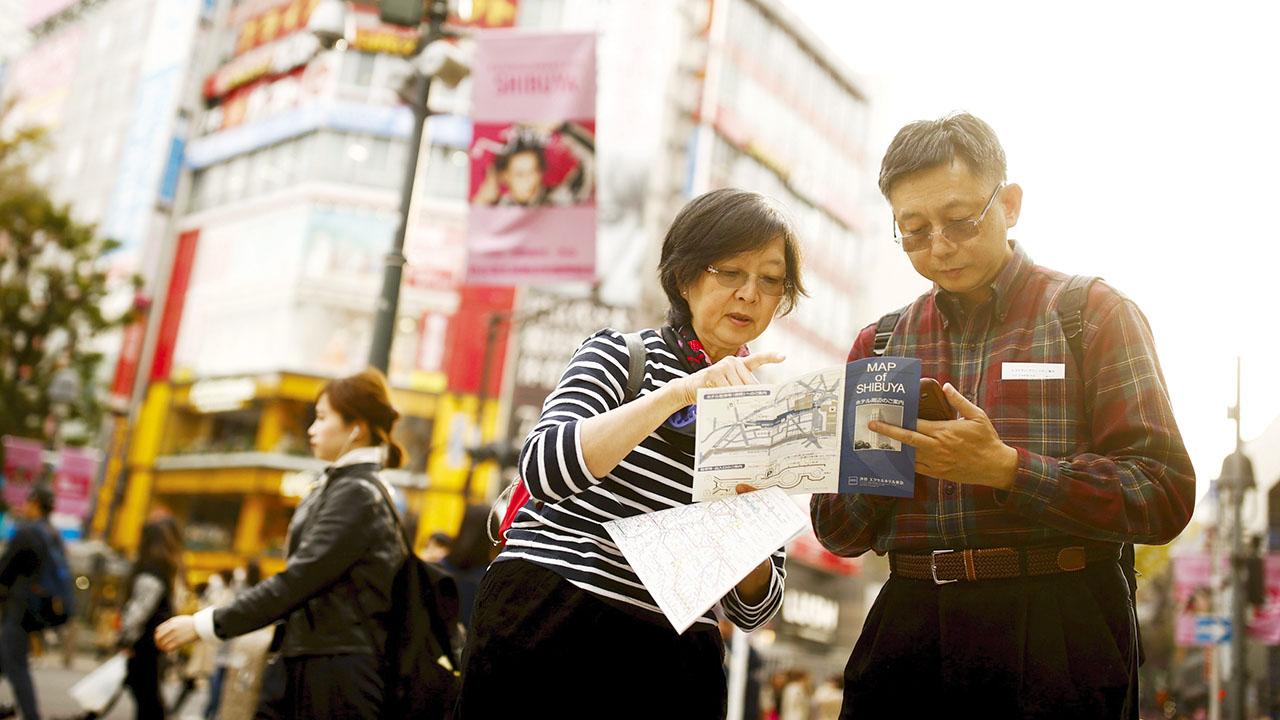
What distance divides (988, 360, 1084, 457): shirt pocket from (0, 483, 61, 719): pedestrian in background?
7171mm

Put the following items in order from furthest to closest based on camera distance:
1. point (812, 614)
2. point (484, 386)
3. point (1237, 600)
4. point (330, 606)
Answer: point (812, 614), point (484, 386), point (1237, 600), point (330, 606)

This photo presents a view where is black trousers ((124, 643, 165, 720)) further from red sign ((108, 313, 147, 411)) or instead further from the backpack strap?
red sign ((108, 313, 147, 411))

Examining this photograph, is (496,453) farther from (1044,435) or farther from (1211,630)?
(1044,435)

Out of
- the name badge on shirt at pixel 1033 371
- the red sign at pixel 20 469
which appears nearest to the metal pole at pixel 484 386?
the red sign at pixel 20 469

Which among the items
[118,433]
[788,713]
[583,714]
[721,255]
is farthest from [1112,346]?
[118,433]

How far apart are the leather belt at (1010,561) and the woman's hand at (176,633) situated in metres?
2.60

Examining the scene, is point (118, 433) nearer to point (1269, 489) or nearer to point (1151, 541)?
point (1269, 489)

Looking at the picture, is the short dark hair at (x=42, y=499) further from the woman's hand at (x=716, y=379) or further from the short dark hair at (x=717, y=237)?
the woman's hand at (x=716, y=379)

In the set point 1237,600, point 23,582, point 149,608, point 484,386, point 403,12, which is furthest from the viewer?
point 484,386

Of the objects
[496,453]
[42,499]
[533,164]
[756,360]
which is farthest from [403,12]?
[496,453]

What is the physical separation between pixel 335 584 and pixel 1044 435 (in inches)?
102

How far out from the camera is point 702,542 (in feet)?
7.08

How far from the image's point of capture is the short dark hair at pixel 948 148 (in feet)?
7.71

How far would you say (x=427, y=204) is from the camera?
32.9m
